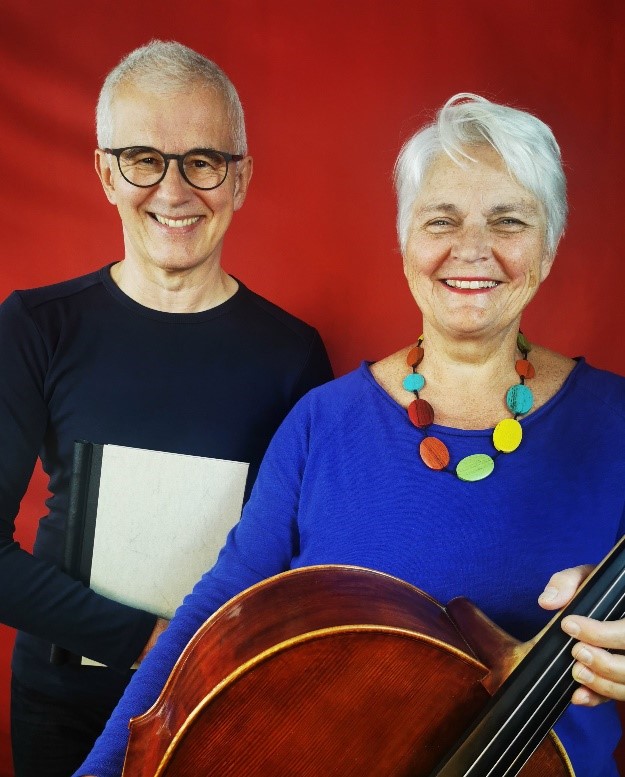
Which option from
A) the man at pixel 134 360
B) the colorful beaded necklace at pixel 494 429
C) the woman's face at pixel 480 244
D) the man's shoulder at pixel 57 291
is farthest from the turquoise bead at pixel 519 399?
the man's shoulder at pixel 57 291

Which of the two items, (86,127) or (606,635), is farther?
(86,127)

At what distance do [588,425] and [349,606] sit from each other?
51cm

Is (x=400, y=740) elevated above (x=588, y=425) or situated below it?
below

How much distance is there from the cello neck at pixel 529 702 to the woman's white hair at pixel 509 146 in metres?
0.60

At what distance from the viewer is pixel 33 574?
1482 millimetres

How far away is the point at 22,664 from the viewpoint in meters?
1.63

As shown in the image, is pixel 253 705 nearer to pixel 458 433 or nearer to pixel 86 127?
pixel 458 433

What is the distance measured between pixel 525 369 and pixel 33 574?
3.11 ft

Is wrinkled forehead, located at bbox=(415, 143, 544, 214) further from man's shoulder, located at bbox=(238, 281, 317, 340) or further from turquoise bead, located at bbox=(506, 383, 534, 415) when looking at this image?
man's shoulder, located at bbox=(238, 281, 317, 340)

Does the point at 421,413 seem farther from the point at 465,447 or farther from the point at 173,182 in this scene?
the point at 173,182

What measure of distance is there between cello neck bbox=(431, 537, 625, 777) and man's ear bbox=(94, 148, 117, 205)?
1.11 m

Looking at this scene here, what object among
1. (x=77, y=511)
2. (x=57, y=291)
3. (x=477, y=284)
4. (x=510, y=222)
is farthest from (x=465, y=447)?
(x=57, y=291)

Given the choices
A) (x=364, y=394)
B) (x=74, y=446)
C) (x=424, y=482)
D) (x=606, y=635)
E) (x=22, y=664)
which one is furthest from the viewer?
(x=22, y=664)

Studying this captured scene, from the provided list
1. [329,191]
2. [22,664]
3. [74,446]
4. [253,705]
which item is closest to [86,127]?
[329,191]
